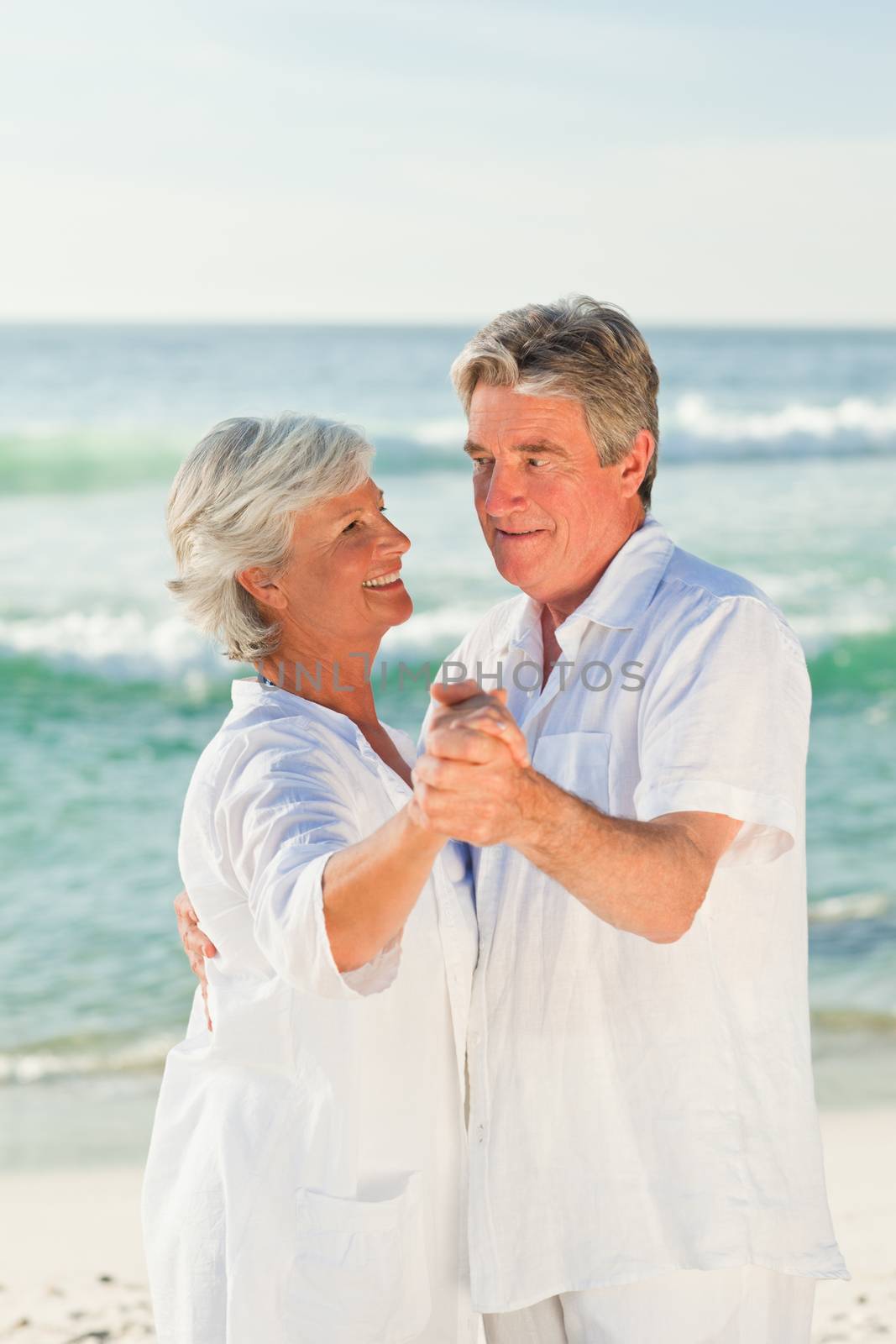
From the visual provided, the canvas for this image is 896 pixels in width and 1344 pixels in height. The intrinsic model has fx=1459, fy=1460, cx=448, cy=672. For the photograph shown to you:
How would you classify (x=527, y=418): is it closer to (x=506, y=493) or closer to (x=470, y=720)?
(x=506, y=493)

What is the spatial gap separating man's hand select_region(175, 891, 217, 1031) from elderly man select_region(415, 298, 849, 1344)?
0.44 meters

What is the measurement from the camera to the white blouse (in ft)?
6.77

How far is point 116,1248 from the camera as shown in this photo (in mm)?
4223

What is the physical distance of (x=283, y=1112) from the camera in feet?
6.93

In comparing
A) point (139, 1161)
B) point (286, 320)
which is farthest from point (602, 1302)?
point (286, 320)

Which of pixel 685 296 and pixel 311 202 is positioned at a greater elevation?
pixel 311 202

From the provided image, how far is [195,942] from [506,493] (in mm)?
930

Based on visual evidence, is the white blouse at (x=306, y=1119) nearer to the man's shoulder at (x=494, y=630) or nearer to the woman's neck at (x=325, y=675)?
the woman's neck at (x=325, y=675)

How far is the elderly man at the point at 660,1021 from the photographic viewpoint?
2088 millimetres

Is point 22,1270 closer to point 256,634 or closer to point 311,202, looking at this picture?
point 256,634

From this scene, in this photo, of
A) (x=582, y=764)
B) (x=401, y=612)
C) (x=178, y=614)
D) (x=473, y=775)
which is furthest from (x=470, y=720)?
(x=178, y=614)

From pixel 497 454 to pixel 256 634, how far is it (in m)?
0.52

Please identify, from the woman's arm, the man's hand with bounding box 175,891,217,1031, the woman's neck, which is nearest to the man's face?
the woman's neck

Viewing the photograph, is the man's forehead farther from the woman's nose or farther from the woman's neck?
the woman's neck
